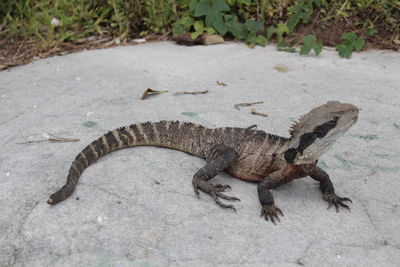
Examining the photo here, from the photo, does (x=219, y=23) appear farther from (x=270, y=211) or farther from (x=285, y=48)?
(x=270, y=211)

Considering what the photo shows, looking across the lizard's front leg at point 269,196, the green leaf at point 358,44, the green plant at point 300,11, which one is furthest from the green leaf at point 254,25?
the lizard's front leg at point 269,196

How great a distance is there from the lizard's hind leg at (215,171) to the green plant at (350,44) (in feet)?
11.6

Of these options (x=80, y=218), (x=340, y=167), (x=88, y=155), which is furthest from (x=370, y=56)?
(x=80, y=218)

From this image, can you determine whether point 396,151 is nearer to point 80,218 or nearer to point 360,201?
point 360,201

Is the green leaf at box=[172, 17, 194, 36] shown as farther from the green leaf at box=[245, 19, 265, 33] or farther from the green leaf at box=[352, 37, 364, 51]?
the green leaf at box=[352, 37, 364, 51]

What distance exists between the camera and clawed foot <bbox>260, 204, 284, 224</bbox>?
3.06 m

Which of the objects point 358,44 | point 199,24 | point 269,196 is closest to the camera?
point 269,196

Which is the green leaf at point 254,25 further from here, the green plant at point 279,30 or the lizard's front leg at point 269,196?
the lizard's front leg at point 269,196

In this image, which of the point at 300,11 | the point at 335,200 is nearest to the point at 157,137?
the point at 335,200

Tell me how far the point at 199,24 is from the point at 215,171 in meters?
4.08

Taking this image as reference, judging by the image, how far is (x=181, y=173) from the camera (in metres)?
3.63

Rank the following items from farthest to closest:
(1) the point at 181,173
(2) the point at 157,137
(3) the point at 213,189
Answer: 1. (2) the point at 157,137
2. (1) the point at 181,173
3. (3) the point at 213,189

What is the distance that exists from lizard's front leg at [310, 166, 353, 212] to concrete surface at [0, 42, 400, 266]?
0.07 metres

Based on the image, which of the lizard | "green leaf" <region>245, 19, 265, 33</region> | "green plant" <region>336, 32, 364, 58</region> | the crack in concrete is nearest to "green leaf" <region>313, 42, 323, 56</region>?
"green plant" <region>336, 32, 364, 58</region>
